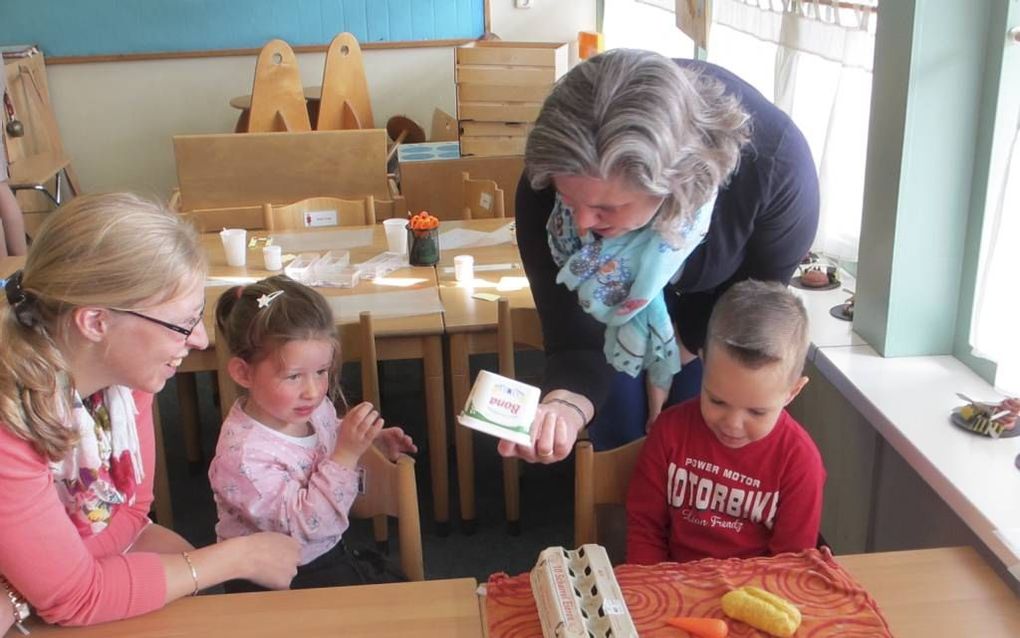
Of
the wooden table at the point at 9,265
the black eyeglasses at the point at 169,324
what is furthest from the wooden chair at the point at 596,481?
the wooden table at the point at 9,265

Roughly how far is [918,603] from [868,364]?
2.51 ft

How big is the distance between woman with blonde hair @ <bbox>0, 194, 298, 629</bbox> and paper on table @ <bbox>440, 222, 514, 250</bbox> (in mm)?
1551

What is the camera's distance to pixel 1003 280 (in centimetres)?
166

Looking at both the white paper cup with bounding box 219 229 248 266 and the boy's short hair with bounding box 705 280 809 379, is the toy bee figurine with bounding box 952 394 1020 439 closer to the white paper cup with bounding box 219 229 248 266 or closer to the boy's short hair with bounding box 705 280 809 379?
the boy's short hair with bounding box 705 280 809 379

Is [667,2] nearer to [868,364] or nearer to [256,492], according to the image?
[868,364]

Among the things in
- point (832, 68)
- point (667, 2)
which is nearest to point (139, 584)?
point (832, 68)

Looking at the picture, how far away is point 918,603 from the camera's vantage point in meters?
1.22

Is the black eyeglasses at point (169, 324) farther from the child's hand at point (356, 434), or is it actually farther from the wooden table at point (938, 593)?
the wooden table at point (938, 593)

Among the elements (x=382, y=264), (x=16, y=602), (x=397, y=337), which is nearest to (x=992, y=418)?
(x=397, y=337)

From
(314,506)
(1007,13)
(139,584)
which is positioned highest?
(1007,13)

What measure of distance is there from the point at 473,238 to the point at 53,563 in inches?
74.4

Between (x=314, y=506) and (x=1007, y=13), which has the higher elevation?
(x=1007, y=13)

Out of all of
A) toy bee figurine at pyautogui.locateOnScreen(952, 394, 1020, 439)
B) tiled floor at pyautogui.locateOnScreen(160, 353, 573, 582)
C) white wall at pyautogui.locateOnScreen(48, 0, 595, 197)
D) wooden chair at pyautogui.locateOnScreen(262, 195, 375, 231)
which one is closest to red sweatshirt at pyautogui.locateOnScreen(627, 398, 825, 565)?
toy bee figurine at pyautogui.locateOnScreen(952, 394, 1020, 439)

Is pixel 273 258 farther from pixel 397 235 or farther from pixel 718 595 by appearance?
pixel 718 595
